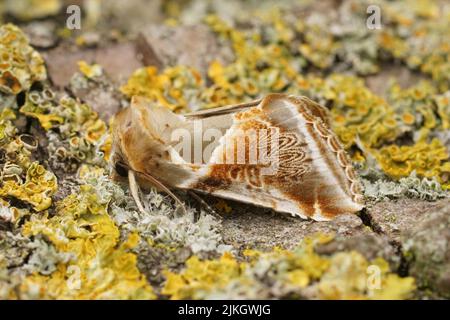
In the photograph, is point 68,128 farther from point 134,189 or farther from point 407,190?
point 407,190

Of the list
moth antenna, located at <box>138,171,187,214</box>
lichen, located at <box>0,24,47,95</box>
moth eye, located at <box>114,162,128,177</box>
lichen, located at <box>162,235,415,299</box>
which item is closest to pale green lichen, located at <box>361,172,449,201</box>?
lichen, located at <box>162,235,415,299</box>

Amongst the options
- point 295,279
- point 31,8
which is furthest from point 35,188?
point 31,8

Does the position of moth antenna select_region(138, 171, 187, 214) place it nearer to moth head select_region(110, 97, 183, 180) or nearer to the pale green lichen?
moth head select_region(110, 97, 183, 180)

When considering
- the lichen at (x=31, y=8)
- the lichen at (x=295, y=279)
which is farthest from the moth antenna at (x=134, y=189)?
the lichen at (x=31, y=8)

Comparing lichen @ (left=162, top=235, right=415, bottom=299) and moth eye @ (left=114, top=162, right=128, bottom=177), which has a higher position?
moth eye @ (left=114, top=162, right=128, bottom=177)

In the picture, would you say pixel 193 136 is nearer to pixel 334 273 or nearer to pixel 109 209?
pixel 109 209

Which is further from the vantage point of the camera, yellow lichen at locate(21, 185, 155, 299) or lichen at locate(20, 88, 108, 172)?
lichen at locate(20, 88, 108, 172)

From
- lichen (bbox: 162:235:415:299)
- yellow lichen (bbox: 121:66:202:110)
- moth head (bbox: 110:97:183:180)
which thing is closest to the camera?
lichen (bbox: 162:235:415:299)
